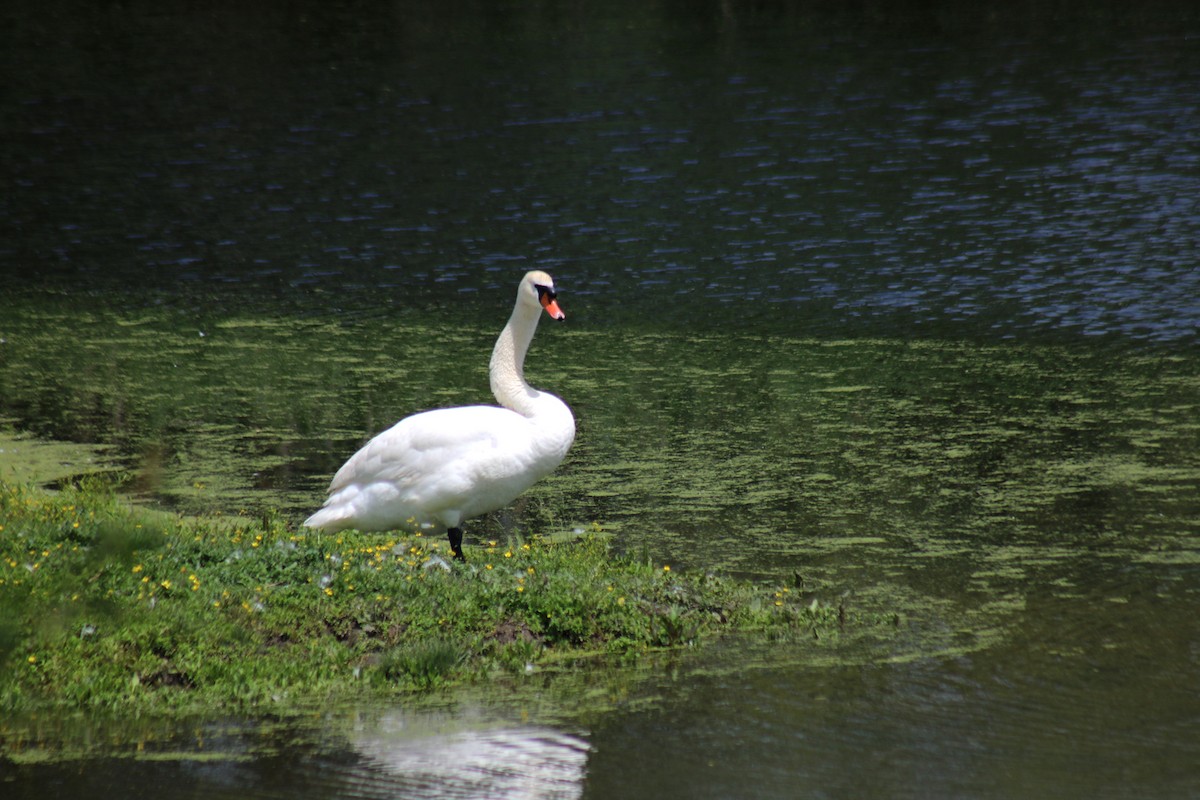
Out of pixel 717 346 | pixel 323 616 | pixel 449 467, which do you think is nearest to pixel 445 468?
pixel 449 467

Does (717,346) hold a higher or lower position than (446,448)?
lower

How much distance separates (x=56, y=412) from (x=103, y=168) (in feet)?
45.7

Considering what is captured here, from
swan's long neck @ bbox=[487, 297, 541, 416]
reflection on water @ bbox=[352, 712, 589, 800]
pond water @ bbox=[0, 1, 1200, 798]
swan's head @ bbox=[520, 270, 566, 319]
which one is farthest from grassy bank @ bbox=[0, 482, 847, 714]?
swan's head @ bbox=[520, 270, 566, 319]

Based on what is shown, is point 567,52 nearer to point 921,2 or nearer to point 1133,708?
point 921,2

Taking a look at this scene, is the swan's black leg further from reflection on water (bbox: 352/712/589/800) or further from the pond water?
reflection on water (bbox: 352/712/589/800)

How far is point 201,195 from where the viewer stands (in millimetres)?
23578

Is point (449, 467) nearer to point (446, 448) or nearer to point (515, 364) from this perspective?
point (446, 448)

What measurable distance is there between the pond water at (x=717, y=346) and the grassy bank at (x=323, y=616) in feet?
1.11

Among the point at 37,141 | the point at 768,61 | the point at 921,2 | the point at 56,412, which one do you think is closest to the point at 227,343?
the point at 56,412

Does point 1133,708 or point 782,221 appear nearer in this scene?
point 1133,708

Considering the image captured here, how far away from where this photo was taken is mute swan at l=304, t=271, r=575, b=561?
27.5 ft

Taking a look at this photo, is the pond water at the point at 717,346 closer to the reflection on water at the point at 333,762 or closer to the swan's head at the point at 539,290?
the reflection on water at the point at 333,762

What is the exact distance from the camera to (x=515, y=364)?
9.18m

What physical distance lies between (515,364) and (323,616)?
7.40 feet
